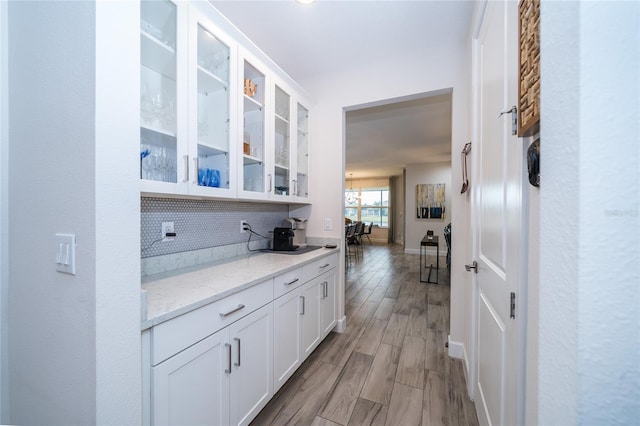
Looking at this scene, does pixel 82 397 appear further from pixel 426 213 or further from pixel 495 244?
pixel 426 213

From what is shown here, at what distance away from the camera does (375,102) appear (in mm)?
2406

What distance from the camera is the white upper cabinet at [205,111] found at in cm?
125

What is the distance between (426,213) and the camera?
698 centimetres

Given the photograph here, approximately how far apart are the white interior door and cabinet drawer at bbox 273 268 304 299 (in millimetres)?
1144

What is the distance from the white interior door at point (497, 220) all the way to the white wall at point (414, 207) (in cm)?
582

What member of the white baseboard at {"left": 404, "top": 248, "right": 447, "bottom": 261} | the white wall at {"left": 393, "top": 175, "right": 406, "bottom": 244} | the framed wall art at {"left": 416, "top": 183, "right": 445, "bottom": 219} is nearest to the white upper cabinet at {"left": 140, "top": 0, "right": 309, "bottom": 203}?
the framed wall art at {"left": 416, "top": 183, "right": 445, "bottom": 219}

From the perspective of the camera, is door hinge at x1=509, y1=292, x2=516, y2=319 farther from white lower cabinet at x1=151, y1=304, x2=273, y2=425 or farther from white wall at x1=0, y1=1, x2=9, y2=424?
white wall at x1=0, y1=1, x2=9, y2=424

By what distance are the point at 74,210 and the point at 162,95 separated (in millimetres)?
860

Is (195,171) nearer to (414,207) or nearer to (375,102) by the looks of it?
(375,102)

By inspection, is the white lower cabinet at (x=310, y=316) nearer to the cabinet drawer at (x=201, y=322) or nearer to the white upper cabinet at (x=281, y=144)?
the cabinet drawer at (x=201, y=322)

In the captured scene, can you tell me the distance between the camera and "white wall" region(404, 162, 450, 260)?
6820mm

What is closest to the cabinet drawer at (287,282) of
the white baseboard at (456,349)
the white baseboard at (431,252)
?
the white baseboard at (456,349)

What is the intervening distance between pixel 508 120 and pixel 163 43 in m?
1.69

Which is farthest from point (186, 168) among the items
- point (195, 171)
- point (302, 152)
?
point (302, 152)
